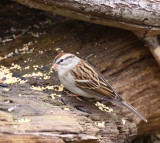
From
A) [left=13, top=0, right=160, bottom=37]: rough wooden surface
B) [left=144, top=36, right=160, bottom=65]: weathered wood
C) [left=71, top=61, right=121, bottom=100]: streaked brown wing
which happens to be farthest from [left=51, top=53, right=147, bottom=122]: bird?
[left=144, top=36, right=160, bottom=65]: weathered wood

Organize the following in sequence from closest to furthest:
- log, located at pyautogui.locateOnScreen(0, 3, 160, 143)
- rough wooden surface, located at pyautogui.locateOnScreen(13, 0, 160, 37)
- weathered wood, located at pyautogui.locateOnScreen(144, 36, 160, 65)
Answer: log, located at pyautogui.locateOnScreen(0, 3, 160, 143), rough wooden surface, located at pyautogui.locateOnScreen(13, 0, 160, 37), weathered wood, located at pyautogui.locateOnScreen(144, 36, 160, 65)

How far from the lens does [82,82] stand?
171 inches

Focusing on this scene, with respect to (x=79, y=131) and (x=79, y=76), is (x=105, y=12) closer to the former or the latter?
(x=79, y=76)

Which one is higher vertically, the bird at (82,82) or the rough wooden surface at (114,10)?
the rough wooden surface at (114,10)

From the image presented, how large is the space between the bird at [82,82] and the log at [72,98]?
220 mm

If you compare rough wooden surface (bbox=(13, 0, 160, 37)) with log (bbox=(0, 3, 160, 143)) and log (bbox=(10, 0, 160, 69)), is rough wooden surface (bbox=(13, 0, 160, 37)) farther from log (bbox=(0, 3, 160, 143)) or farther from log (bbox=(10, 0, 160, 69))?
log (bbox=(0, 3, 160, 143))

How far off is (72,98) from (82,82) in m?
0.33

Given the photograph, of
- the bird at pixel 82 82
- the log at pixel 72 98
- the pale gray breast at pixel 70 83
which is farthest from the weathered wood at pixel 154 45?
the pale gray breast at pixel 70 83

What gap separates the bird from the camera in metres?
4.34

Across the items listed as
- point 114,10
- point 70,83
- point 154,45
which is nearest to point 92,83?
point 70,83

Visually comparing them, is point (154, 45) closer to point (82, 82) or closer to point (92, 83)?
point (92, 83)

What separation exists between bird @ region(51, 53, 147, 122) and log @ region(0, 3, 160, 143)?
8.7 inches

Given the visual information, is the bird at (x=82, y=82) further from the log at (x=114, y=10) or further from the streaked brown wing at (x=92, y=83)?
the log at (x=114, y=10)

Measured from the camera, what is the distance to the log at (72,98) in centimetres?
331
